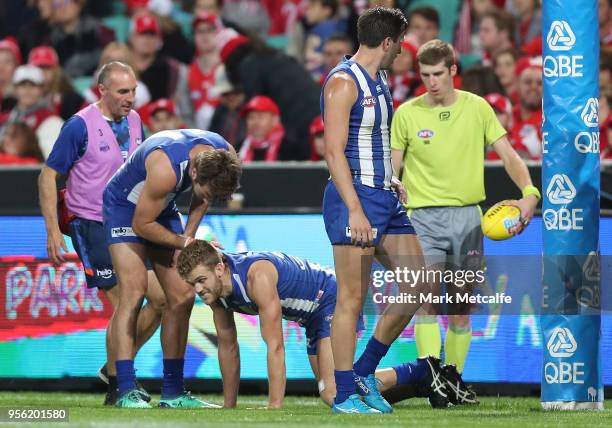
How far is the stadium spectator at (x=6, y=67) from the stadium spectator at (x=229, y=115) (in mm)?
2614

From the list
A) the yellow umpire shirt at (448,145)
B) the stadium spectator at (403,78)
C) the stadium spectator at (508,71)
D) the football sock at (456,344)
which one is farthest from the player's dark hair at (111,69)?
the stadium spectator at (508,71)

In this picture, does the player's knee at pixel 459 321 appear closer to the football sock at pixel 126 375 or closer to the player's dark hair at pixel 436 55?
the player's dark hair at pixel 436 55

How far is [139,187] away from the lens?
8.39 meters

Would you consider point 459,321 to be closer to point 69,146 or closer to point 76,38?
point 69,146

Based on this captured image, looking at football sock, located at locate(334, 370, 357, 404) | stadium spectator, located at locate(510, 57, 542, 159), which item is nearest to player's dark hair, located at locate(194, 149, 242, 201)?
football sock, located at locate(334, 370, 357, 404)

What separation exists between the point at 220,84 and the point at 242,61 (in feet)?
1.28

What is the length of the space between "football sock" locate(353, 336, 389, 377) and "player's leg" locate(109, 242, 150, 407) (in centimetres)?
134

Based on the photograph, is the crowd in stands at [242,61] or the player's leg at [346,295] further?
the crowd in stands at [242,61]

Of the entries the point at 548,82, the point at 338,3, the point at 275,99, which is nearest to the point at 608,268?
the point at 548,82

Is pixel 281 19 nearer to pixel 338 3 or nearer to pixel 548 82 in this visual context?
pixel 338 3

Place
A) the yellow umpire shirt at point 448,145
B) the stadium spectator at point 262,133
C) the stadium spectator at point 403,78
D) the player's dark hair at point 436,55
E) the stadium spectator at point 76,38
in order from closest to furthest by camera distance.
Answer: the player's dark hair at point 436,55 < the yellow umpire shirt at point 448,145 < the stadium spectator at point 262,133 < the stadium spectator at point 403,78 < the stadium spectator at point 76,38

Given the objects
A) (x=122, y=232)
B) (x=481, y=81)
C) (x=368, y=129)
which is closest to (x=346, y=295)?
(x=368, y=129)

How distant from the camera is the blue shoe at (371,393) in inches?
302

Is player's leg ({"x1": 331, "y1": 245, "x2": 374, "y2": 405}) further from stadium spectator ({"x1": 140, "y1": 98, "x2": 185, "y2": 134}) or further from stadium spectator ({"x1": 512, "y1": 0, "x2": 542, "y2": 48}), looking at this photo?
stadium spectator ({"x1": 512, "y1": 0, "x2": 542, "y2": 48})
